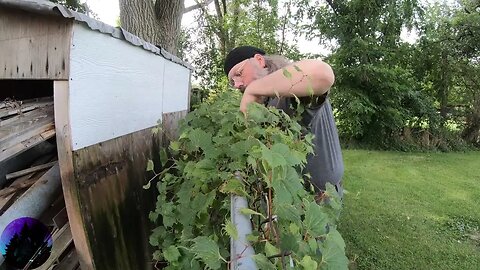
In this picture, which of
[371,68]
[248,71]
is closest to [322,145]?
[248,71]

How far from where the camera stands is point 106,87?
6.52 ft

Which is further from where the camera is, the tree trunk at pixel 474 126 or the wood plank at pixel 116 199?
the tree trunk at pixel 474 126

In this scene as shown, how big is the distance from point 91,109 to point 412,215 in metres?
5.43

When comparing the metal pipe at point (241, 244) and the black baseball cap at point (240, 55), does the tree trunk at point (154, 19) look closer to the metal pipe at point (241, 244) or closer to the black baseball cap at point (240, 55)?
the black baseball cap at point (240, 55)

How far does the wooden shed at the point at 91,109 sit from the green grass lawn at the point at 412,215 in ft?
4.22

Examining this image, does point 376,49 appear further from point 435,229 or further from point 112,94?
point 112,94

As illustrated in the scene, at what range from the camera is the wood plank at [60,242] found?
1.79 meters

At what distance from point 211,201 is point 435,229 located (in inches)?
201

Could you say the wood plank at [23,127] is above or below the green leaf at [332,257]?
above

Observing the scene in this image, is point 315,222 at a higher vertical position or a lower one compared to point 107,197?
higher

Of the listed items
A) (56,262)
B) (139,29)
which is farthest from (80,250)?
(139,29)

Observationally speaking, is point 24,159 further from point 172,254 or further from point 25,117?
point 172,254

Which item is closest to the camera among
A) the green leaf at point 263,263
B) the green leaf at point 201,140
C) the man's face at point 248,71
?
the green leaf at point 263,263

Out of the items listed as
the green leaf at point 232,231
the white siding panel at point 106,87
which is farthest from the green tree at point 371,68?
the green leaf at point 232,231
